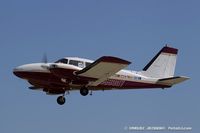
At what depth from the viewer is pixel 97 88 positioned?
37.5 m

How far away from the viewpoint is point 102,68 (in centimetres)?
3469

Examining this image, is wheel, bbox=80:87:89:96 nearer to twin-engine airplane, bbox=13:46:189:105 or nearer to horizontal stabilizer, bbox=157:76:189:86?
twin-engine airplane, bbox=13:46:189:105

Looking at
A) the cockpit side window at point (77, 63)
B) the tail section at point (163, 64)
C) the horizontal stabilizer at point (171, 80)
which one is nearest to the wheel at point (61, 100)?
the cockpit side window at point (77, 63)

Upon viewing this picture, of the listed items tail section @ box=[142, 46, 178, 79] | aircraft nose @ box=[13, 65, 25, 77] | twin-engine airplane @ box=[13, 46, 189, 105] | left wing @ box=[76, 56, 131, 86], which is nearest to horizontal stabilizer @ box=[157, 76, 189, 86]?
twin-engine airplane @ box=[13, 46, 189, 105]

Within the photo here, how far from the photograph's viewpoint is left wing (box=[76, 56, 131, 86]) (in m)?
33.5

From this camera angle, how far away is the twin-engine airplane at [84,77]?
34.6m

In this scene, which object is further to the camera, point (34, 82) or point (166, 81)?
point (166, 81)

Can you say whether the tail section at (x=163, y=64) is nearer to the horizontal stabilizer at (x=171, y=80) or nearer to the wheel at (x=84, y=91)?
the horizontal stabilizer at (x=171, y=80)

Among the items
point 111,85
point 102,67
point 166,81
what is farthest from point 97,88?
point 166,81

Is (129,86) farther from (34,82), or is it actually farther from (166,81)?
(34,82)

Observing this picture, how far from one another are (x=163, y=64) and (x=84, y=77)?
1056 centimetres

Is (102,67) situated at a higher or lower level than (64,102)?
higher

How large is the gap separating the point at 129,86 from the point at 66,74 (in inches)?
244

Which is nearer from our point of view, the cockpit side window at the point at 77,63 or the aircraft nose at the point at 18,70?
the aircraft nose at the point at 18,70
